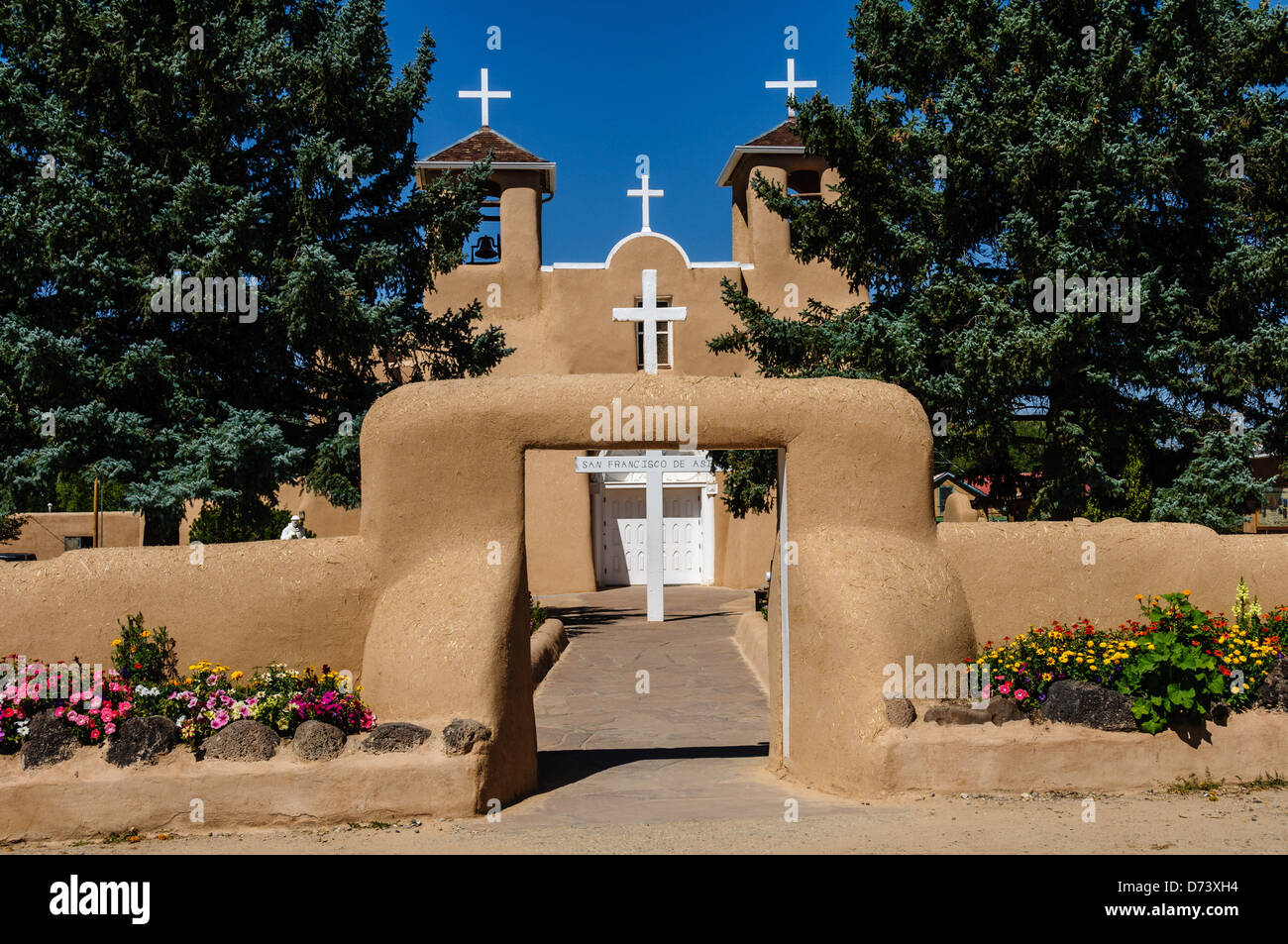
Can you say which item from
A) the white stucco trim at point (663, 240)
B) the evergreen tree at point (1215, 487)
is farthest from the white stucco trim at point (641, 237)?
the evergreen tree at point (1215, 487)

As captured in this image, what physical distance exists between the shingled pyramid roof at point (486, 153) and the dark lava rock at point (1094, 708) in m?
17.8

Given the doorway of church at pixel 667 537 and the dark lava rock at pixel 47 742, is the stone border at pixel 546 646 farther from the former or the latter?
the doorway of church at pixel 667 537

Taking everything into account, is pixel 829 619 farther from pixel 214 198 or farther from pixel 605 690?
pixel 214 198

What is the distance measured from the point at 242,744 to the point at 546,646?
800 cm

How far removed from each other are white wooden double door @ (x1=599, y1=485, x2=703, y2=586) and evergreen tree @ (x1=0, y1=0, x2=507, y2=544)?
1057 cm

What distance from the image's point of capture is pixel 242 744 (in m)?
7.16

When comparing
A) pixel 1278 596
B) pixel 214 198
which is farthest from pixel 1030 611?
pixel 214 198

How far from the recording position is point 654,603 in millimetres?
19281

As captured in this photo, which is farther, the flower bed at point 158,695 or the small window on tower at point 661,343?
the small window on tower at point 661,343

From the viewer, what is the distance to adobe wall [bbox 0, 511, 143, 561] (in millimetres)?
26469

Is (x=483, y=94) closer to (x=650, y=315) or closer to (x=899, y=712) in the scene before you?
(x=650, y=315)

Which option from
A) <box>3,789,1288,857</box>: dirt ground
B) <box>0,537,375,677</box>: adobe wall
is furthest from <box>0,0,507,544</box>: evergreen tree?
<box>3,789,1288,857</box>: dirt ground

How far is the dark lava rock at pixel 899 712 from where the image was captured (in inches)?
296
